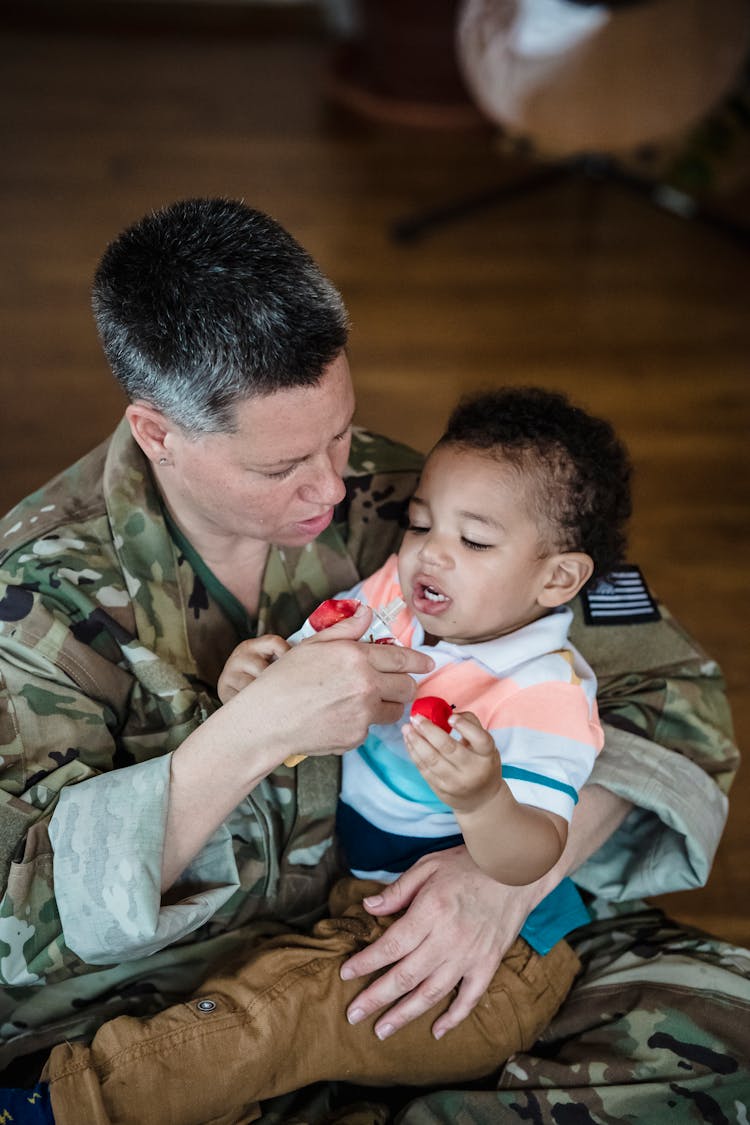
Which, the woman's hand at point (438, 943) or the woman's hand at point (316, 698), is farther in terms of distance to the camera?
the woman's hand at point (438, 943)

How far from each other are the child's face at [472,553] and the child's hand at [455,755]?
0.28 m

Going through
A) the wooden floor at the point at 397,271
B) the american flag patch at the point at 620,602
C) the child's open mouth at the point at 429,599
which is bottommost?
the wooden floor at the point at 397,271

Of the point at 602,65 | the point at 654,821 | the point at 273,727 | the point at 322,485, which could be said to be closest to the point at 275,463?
the point at 322,485

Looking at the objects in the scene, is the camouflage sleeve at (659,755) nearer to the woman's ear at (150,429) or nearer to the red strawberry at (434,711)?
the red strawberry at (434,711)

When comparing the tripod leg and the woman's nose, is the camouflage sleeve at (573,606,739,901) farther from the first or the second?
the tripod leg

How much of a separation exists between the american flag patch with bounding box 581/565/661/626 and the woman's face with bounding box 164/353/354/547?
424mm

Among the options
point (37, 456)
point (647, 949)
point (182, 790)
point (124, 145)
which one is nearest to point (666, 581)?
point (647, 949)

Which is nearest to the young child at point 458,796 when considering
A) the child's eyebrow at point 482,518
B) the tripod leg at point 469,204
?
the child's eyebrow at point 482,518

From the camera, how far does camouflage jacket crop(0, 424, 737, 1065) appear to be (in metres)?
1.37

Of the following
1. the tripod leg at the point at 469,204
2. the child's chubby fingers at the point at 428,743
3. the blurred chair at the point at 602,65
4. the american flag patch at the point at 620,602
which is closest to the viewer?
the child's chubby fingers at the point at 428,743

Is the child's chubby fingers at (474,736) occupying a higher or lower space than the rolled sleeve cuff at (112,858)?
higher

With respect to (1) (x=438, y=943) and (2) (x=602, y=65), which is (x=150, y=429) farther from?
(2) (x=602, y=65)

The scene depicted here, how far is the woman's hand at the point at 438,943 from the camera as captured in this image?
1.46 m

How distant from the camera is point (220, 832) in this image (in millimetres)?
1521
